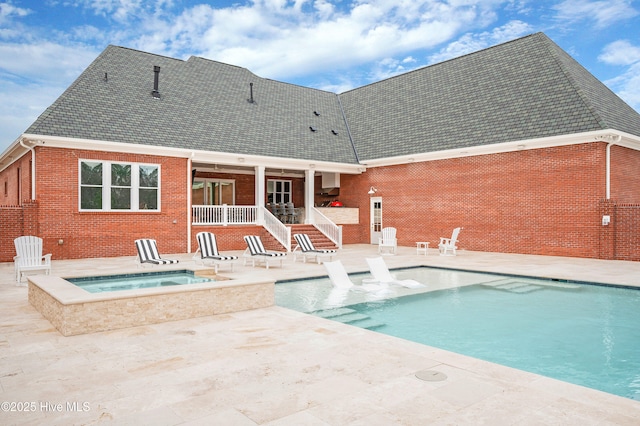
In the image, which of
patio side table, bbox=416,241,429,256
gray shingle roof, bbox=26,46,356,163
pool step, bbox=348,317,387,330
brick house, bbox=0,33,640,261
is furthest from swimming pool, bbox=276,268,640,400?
gray shingle roof, bbox=26,46,356,163

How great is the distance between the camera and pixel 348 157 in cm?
2233

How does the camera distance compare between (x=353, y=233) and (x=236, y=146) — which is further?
(x=353, y=233)

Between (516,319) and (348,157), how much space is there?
50.9 feet

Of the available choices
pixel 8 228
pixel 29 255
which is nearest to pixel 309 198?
pixel 8 228

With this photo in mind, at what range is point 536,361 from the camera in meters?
5.52

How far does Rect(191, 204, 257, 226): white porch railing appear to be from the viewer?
18.1 m

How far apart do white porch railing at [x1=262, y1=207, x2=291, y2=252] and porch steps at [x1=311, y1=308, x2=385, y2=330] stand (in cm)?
967

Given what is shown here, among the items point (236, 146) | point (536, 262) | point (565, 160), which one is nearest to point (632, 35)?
point (565, 160)

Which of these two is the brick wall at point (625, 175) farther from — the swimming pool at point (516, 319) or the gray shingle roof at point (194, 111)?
the gray shingle roof at point (194, 111)

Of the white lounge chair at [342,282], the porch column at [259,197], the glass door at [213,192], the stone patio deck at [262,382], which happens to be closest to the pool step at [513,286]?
the white lounge chair at [342,282]

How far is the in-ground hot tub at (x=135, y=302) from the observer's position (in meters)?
5.94

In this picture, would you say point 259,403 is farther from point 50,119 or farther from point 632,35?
point 632,35

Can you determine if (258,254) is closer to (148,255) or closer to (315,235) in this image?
(148,255)

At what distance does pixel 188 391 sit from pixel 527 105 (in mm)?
16735
